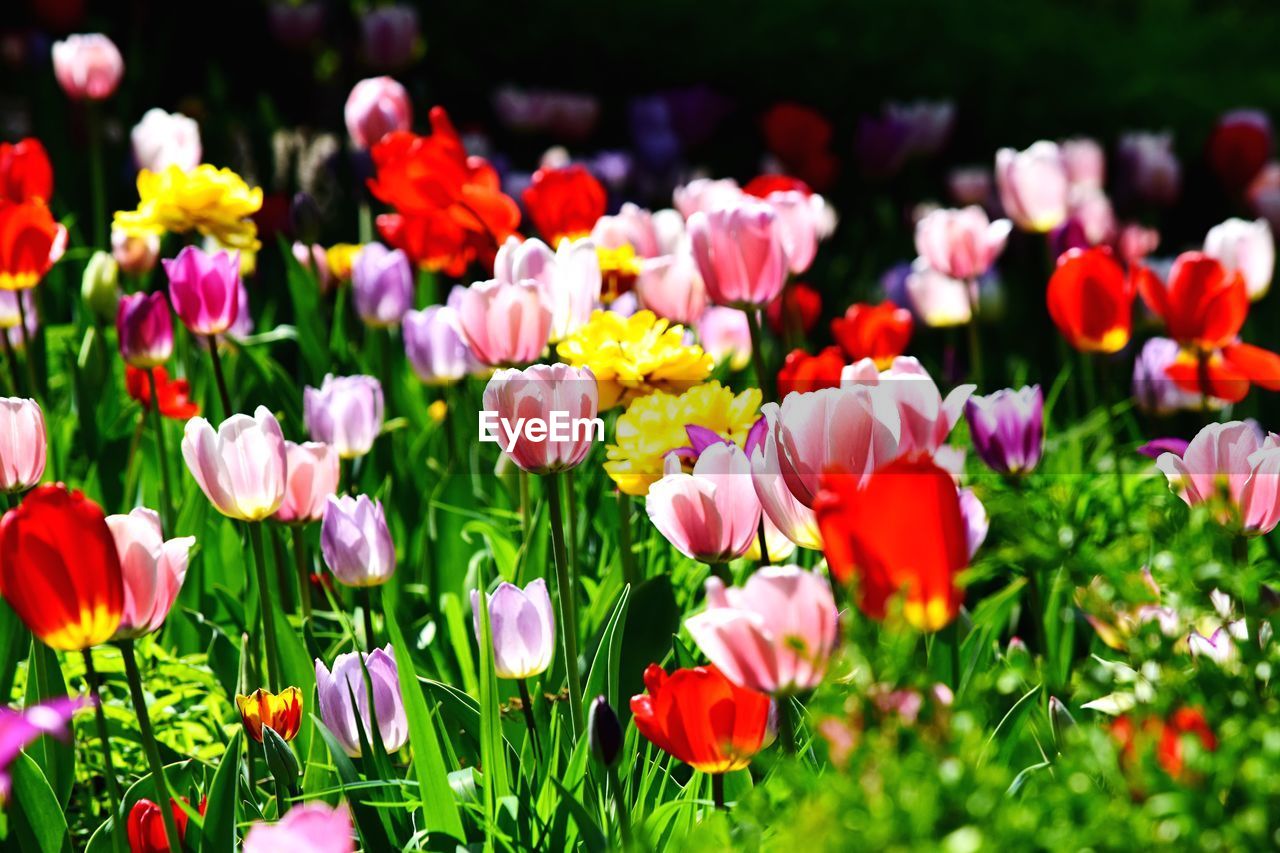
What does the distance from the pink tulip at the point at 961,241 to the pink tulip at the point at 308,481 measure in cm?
136

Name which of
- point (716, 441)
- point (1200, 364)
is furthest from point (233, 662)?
point (1200, 364)

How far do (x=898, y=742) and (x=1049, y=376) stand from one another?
3.66 meters

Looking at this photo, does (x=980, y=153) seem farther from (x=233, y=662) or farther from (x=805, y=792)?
(x=805, y=792)

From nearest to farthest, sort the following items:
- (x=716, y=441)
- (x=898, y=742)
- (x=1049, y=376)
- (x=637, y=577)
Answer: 1. (x=898, y=742)
2. (x=716, y=441)
3. (x=637, y=577)
4. (x=1049, y=376)

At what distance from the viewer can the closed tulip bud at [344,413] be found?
2119 mm

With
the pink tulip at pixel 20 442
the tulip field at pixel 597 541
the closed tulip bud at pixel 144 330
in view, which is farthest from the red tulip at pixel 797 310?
the pink tulip at pixel 20 442

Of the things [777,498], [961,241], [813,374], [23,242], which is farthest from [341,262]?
[777,498]

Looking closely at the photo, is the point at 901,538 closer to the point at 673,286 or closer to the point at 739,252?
the point at 739,252

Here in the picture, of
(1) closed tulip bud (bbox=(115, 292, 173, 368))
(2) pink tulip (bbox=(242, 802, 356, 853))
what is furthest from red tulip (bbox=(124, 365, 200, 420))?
(2) pink tulip (bbox=(242, 802, 356, 853))

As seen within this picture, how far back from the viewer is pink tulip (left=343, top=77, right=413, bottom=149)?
282cm

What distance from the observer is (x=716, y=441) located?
61.0 inches

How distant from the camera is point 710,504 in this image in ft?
4.83

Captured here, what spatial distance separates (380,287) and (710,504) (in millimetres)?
1338

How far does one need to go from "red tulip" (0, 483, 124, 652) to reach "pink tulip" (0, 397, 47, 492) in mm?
381
